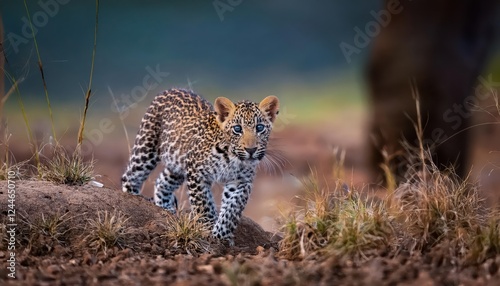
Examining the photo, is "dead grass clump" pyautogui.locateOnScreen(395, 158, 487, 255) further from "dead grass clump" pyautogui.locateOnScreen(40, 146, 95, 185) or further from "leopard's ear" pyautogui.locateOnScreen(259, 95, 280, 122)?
"dead grass clump" pyautogui.locateOnScreen(40, 146, 95, 185)

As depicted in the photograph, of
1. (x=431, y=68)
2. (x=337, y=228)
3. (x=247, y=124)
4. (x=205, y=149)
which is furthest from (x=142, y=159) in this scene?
(x=431, y=68)

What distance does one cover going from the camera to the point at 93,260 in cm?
730

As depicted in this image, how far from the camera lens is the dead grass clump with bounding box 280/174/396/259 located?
7090 millimetres

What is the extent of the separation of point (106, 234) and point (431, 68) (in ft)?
22.7

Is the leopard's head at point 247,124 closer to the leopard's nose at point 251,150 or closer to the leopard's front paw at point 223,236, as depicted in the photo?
the leopard's nose at point 251,150

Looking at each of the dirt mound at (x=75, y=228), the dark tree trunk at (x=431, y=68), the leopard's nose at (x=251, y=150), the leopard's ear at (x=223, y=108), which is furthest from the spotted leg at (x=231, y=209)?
the dark tree trunk at (x=431, y=68)

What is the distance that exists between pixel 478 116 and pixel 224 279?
1478cm

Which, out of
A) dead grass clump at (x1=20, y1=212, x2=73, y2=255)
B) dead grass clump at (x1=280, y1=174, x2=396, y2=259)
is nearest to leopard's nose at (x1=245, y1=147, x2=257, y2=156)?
dead grass clump at (x1=280, y1=174, x2=396, y2=259)

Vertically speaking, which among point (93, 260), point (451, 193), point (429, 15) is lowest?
point (93, 260)

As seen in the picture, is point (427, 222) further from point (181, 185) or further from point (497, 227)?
point (181, 185)

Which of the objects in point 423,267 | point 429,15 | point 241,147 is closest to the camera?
point 423,267

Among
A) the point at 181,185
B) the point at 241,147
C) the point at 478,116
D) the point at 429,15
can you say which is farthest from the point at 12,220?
the point at 478,116

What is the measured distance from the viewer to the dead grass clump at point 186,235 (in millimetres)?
8062

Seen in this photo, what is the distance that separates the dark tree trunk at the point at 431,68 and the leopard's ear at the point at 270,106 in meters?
4.94
